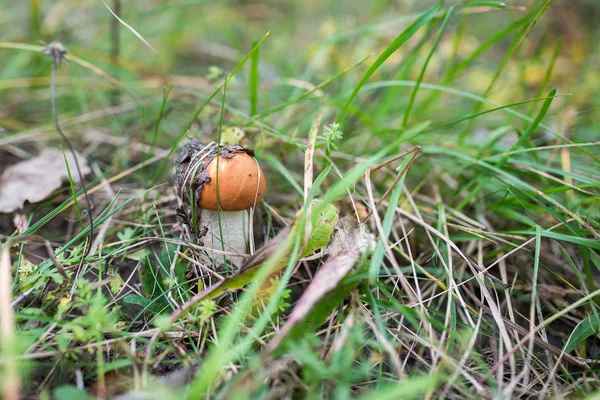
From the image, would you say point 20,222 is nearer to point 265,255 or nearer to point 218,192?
point 218,192

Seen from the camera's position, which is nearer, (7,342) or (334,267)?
(7,342)

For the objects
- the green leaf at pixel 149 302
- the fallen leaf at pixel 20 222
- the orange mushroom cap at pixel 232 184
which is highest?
the orange mushroom cap at pixel 232 184

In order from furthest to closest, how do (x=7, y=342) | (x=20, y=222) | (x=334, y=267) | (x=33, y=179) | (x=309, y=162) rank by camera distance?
(x=33, y=179)
(x=20, y=222)
(x=309, y=162)
(x=334, y=267)
(x=7, y=342)

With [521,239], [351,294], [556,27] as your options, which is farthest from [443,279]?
[556,27]

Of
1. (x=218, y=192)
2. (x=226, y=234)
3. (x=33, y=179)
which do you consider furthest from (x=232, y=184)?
(x=33, y=179)

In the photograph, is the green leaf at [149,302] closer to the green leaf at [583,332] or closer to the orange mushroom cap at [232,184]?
the orange mushroom cap at [232,184]

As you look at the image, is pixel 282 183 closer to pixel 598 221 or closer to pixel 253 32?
pixel 598 221

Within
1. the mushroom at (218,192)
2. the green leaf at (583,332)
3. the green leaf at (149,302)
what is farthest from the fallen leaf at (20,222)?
the green leaf at (583,332)
